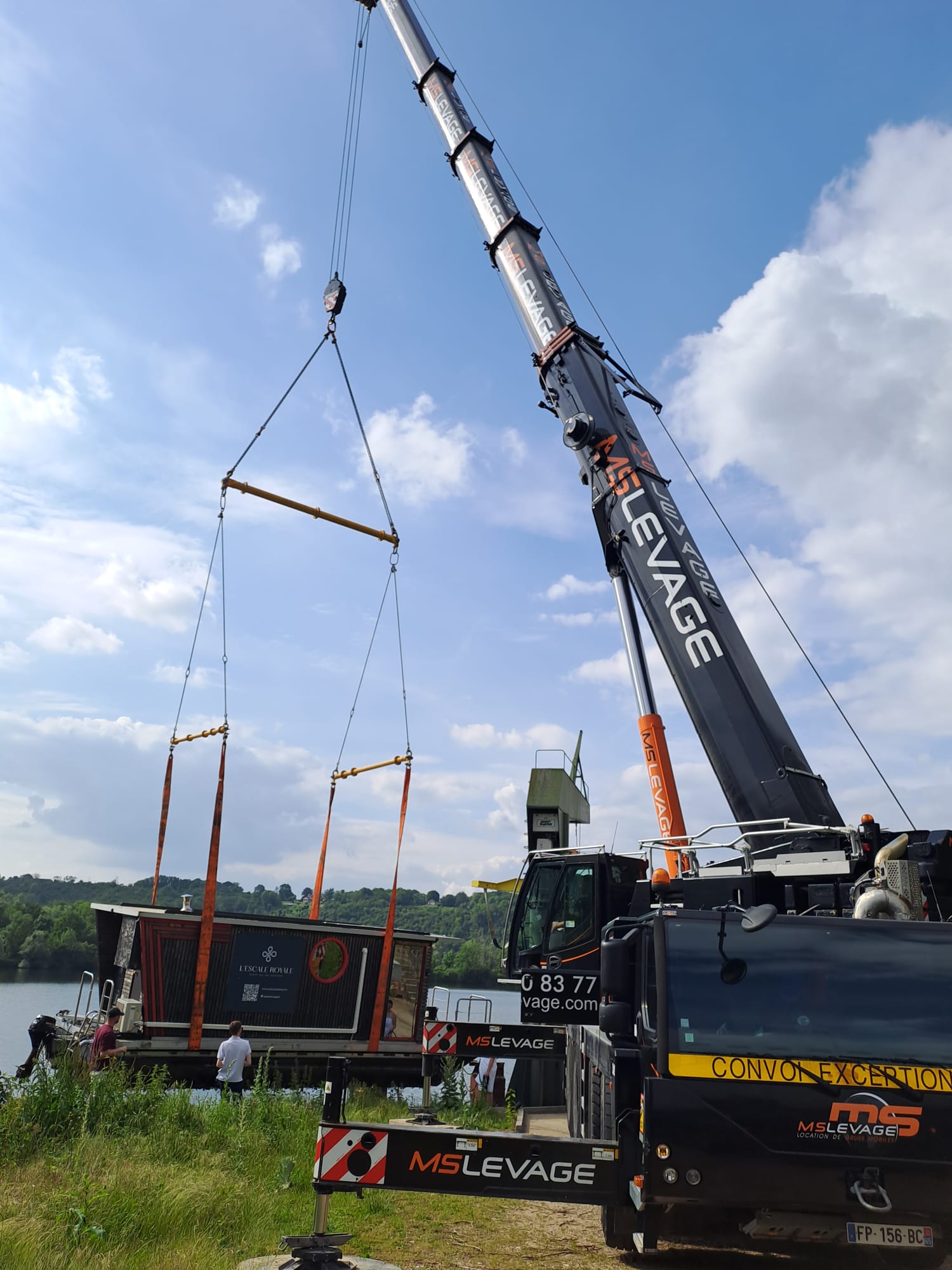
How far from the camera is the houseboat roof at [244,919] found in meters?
17.6

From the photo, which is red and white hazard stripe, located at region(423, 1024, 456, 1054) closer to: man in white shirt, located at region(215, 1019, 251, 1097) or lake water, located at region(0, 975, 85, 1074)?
man in white shirt, located at region(215, 1019, 251, 1097)

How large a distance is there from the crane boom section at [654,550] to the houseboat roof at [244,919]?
11.9 meters

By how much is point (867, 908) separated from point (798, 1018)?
1.29 m

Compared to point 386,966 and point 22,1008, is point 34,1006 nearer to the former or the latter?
point 22,1008

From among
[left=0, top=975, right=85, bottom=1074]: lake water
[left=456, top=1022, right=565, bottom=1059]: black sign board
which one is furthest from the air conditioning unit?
[left=0, top=975, right=85, bottom=1074]: lake water

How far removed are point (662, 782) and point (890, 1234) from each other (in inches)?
245

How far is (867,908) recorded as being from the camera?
19.1 ft

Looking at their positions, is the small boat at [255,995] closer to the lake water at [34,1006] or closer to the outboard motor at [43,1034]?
the outboard motor at [43,1034]

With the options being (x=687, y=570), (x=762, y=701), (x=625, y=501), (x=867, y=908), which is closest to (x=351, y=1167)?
(x=867, y=908)

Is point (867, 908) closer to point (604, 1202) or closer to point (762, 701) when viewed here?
point (604, 1202)

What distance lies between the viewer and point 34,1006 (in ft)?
110

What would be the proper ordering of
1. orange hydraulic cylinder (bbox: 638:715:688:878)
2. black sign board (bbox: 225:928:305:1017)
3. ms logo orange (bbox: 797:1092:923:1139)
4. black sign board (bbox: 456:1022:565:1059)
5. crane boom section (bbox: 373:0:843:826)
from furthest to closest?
black sign board (bbox: 225:928:305:1017) → black sign board (bbox: 456:1022:565:1059) → orange hydraulic cylinder (bbox: 638:715:688:878) → crane boom section (bbox: 373:0:843:826) → ms logo orange (bbox: 797:1092:923:1139)

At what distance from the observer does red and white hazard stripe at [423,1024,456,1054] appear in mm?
11719

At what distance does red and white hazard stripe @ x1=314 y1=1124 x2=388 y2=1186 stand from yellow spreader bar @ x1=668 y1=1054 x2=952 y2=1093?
1696 millimetres
